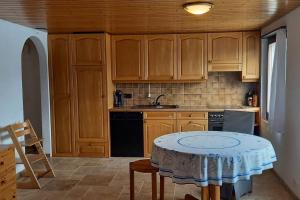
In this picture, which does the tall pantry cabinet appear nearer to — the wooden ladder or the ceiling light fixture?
the wooden ladder

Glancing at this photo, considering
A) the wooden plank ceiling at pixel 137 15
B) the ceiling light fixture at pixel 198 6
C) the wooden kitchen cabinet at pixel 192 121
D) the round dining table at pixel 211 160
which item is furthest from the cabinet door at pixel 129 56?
the round dining table at pixel 211 160

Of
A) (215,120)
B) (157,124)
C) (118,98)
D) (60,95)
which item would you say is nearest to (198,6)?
(215,120)

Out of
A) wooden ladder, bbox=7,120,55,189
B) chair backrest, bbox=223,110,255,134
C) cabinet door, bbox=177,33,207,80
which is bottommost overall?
wooden ladder, bbox=7,120,55,189

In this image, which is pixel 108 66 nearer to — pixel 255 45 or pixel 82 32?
pixel 82 32

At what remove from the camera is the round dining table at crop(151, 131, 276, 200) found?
9.02ft

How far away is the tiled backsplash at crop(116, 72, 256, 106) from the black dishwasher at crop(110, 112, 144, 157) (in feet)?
1.90

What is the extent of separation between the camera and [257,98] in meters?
5.63

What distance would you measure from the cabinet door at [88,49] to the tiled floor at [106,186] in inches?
66.4

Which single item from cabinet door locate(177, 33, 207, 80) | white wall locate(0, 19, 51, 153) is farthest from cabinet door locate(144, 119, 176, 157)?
white wall locate(0, 19, 51, 153)

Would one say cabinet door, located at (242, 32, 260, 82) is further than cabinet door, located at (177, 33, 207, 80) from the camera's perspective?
No

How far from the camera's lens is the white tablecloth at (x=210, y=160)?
2750 mm

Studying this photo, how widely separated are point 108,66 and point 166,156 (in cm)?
296

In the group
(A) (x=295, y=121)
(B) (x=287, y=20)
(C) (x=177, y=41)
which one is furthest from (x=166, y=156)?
(C) (x=177, y=41)

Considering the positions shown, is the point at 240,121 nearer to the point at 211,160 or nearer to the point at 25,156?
the point at 211,160
